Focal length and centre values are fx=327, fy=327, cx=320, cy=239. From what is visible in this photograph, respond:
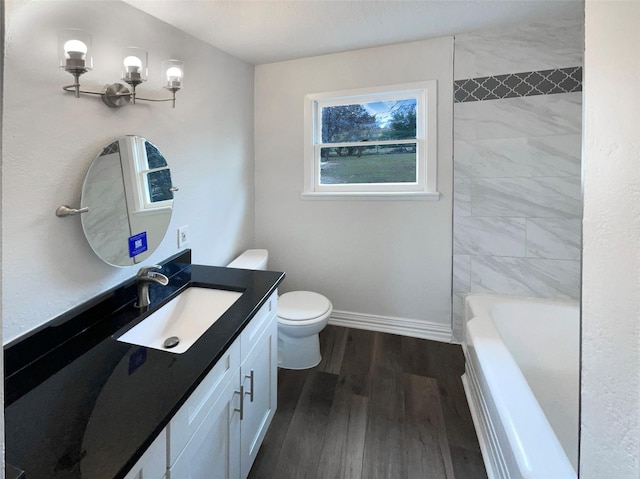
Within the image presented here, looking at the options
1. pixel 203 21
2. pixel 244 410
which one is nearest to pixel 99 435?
pixel 244 410

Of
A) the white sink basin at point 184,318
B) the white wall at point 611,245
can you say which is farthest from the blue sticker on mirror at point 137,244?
the white wall at point 611,245

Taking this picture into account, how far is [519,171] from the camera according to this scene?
89.5 inches

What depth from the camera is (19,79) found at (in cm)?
111

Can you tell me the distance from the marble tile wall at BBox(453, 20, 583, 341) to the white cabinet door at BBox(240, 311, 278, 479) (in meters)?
1.61

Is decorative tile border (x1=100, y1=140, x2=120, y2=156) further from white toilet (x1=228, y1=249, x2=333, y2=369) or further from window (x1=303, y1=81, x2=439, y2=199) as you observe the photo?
window (x1=303, y1=81, x2=439, y2=199)

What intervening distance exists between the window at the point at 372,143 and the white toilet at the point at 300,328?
0.92m

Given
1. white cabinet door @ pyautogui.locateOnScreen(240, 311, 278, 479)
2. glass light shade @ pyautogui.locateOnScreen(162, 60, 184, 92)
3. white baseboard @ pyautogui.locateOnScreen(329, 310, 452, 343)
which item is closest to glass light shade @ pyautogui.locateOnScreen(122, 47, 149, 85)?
glass light shade @ pyautogui.locateOnScreen(162, 60, 184, 92)

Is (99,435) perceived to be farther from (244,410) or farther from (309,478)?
(309,478)

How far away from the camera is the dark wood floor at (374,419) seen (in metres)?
1.53

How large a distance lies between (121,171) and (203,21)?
1.05 metres

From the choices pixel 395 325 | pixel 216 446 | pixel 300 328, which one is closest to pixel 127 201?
pixel 216 446

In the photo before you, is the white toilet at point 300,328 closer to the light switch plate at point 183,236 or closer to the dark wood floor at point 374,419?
the dark wood floor at point 374,419

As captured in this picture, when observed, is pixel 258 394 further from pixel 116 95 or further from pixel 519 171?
pixel 519 171

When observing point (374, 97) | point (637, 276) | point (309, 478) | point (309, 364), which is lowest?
point (309, 478)
